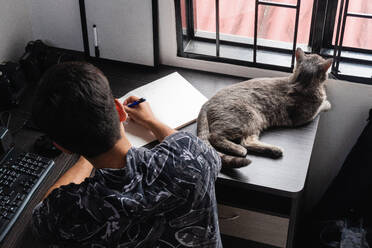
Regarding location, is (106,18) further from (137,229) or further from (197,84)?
(137,229)

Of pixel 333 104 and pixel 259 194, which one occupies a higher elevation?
pixel 333 104

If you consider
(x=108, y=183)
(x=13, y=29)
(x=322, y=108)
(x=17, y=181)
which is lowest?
(x=17, y=181)

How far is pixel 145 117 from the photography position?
1.61 metres

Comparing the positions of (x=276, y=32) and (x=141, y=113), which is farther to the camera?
(x=276, y=32)

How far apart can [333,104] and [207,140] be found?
0.65m

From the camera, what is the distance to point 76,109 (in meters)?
1.04

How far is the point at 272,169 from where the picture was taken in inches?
60.9

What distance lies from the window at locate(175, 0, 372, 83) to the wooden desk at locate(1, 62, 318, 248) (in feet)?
1.21

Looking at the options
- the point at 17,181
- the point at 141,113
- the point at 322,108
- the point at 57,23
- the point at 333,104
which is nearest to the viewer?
the point at 17,181

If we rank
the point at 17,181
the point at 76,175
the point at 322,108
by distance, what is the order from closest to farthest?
the point at 76,175 < the point at 17,181 < the point at 322,108

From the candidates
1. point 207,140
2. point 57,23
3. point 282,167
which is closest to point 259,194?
point 282,167

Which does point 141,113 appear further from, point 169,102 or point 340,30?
point 340,30

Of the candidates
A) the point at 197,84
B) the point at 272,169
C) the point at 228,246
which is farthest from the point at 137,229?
the point at 197,84

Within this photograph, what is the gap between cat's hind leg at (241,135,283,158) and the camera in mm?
1581
